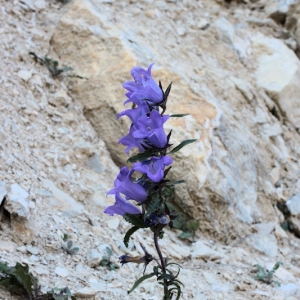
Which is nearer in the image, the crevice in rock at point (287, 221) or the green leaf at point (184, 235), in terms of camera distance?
the green leaf at point (184, 235)

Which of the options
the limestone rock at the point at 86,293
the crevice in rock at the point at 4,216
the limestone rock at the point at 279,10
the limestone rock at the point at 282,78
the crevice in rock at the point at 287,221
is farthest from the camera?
the limestone rock at the point at 279,10

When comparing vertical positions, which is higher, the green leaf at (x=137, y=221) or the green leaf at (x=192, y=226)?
the green leaf at (x=137, y=221)

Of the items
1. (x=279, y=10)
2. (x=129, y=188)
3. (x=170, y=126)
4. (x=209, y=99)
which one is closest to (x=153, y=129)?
(x=129, y=188)

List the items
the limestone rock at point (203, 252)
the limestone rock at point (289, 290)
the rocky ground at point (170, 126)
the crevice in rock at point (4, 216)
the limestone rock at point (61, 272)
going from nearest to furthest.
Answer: the limestone rock at point (61, 272) < the crevice in rock at point (4, 216) < the rocky ground at point (170, 126) < the limestone rock at point (289, 290) < the limestone rock at point (203, 252)

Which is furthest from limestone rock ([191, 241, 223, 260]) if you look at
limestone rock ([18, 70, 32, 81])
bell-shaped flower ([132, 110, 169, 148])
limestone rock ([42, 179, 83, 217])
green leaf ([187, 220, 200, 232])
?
limestone rock ([18, 70, 32, 81])

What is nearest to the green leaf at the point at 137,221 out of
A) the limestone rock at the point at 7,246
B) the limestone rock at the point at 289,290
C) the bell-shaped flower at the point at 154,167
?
the bell-shaped flower at the point at 154,167

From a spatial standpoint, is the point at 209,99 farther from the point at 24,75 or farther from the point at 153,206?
the point at 153,206

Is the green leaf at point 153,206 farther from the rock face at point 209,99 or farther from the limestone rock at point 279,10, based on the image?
the limestone rock at point 279,10

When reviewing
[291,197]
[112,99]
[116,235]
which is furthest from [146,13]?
[116,235]
